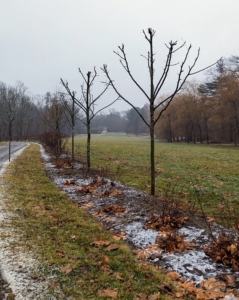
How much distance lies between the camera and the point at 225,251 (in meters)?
3.52

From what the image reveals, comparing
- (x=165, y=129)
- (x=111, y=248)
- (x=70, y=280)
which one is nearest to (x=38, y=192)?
(x=111, y=248)

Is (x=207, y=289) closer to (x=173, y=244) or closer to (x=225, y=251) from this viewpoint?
(x=225, y=251)

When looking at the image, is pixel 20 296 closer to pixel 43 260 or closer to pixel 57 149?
pixel 43 260

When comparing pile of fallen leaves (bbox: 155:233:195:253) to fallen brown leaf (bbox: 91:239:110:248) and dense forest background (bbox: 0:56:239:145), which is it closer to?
fallen brown leaf (bbox: 91:239:110:248)

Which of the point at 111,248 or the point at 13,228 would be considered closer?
the point at 111,248

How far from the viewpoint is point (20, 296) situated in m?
2.68

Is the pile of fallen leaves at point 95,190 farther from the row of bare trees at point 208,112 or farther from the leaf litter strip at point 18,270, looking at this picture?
the row of bare trees at point 208,112

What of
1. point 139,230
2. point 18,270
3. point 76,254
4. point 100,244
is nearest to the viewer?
point 18,270

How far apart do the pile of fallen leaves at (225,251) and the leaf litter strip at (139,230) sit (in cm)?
7

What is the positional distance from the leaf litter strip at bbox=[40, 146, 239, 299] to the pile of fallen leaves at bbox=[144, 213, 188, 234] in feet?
0.32

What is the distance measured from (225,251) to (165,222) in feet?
4.22

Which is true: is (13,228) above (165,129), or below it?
below

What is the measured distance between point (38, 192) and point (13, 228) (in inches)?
109

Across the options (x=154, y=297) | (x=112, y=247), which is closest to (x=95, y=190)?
(x=112, y=247)
